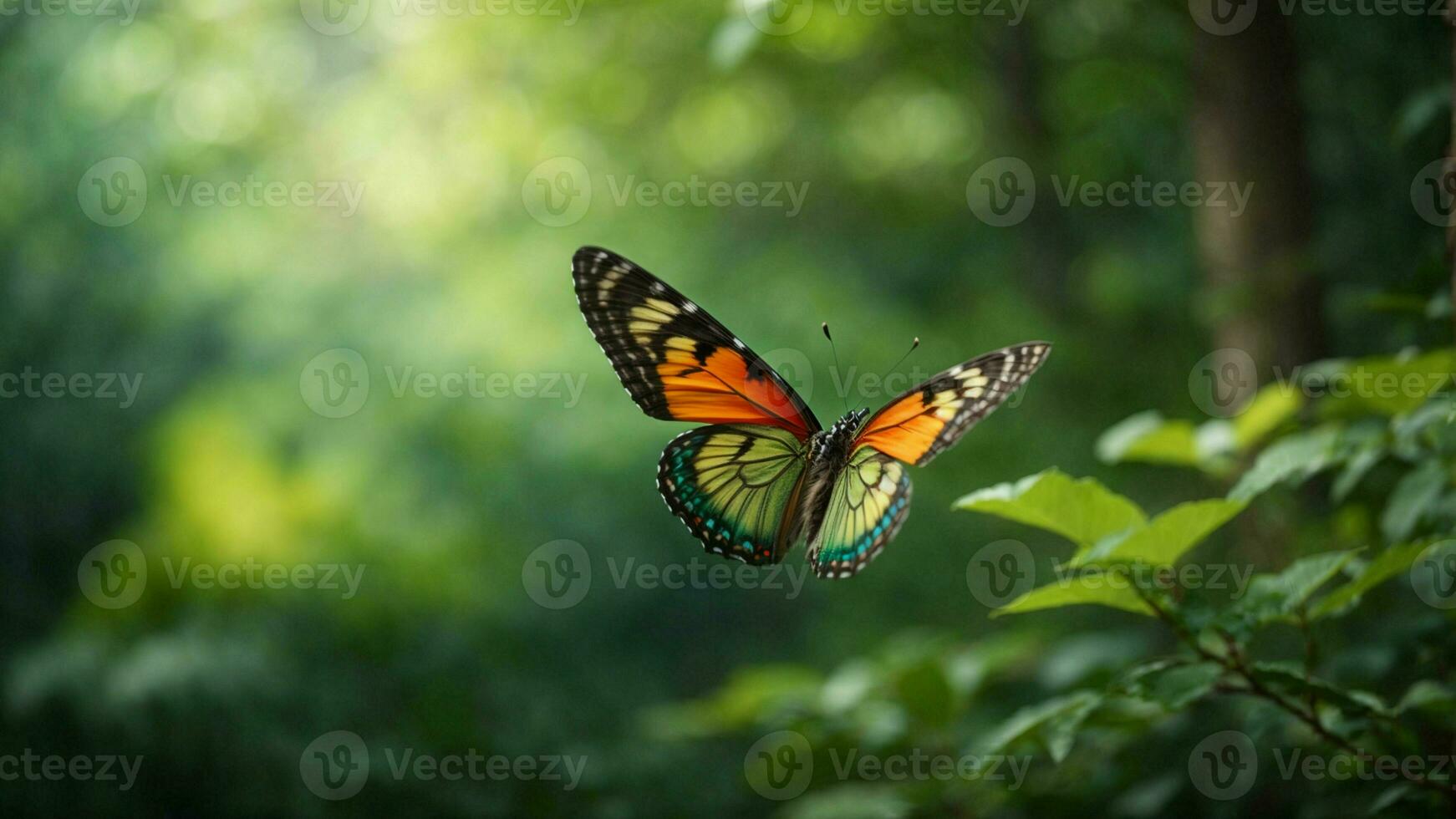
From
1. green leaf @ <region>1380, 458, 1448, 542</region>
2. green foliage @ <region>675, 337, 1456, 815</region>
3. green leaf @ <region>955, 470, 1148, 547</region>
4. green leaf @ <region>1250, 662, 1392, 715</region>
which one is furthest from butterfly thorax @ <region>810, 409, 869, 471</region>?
green leaf @ <region>1380, 458, 1448, 542</region>

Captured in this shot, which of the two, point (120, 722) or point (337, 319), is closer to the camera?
point (120, 722)

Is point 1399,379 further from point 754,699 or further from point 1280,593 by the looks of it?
point 754,699

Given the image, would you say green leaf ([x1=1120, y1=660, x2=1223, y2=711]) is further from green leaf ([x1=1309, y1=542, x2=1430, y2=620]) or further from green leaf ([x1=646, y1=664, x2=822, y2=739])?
green leaf ([x1=646, y1=664, x2=822, y2=739])

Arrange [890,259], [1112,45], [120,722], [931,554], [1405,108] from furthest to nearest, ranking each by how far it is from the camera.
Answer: [890,259], [931,554], [1112,45], [120,722], [1405,108]

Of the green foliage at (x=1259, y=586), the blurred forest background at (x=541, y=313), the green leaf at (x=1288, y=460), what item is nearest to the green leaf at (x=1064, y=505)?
the green foliage at (x=1259, y=586)

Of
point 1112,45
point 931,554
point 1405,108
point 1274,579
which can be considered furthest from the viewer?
point 931,554

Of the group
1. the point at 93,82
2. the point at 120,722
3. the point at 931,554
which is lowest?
the point at 120,722

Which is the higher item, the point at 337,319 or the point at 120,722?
the point at 337,319

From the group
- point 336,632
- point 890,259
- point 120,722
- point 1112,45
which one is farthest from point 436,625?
point 1112,45

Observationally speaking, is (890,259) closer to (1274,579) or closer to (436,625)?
(436,625)
